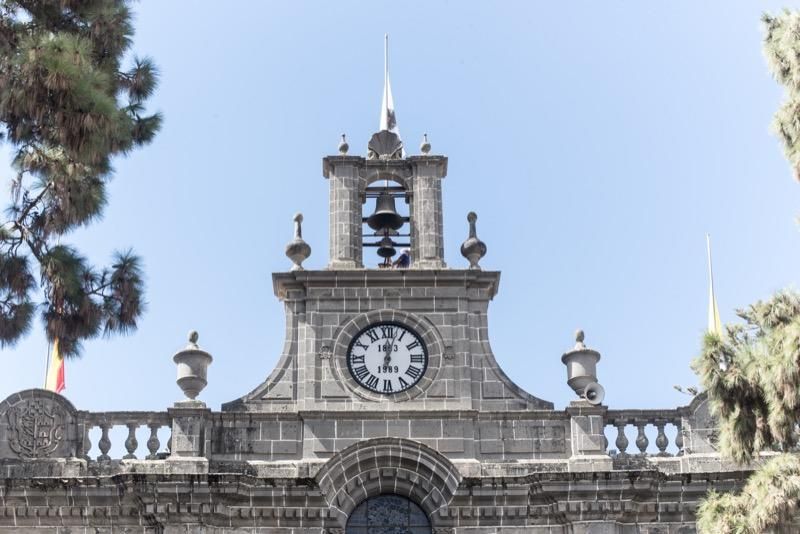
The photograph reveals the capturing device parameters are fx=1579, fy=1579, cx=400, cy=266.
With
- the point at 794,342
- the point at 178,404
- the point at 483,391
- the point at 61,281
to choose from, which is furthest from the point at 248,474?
the point at 794,342

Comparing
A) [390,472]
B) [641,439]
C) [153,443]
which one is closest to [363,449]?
[390,472]

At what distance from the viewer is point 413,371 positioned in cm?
2383

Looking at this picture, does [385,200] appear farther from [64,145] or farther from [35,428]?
[64,145]

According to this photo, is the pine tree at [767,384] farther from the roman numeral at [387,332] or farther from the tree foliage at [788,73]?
the roman numeral at [387,332]

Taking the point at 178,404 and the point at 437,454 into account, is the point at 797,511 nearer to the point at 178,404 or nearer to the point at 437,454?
the point at 437,454

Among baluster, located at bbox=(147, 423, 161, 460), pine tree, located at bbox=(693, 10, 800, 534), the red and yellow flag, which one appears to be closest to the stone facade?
baluster, located at bbox=(147, 423, 161, 460)

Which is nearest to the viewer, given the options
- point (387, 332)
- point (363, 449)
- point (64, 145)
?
point (64, 145)

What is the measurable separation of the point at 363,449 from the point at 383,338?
2.10m

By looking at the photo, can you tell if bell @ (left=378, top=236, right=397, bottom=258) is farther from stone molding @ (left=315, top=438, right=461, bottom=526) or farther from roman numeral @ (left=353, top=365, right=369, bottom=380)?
stone molding @ (left=315, top=438, right=461, bottom=526)

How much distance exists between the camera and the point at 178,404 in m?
23.2

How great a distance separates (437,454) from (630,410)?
3116 mm

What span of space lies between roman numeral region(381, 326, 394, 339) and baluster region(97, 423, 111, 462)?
4326 millimetres

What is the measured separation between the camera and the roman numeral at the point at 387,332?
24.0 metres

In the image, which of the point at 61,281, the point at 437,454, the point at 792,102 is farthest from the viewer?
the point at 437,454
